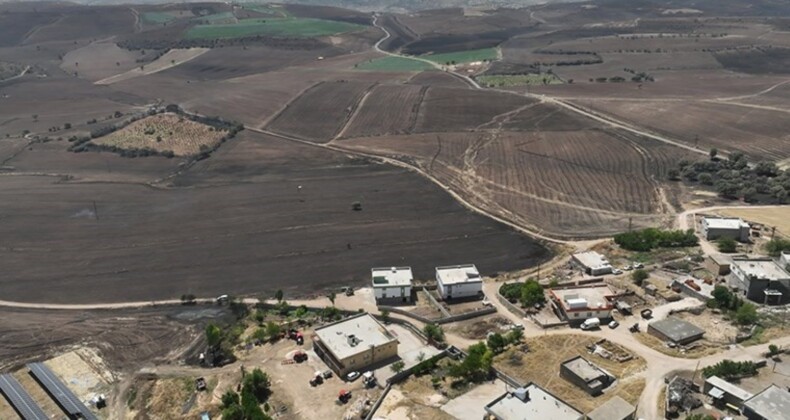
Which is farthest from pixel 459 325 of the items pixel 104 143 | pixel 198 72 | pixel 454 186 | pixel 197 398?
pixel 198 72

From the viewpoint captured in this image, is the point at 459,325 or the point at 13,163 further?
the point at 13,163

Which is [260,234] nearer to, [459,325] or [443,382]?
[459,325]

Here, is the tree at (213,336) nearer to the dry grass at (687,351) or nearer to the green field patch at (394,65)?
the dry grass at (687,351)

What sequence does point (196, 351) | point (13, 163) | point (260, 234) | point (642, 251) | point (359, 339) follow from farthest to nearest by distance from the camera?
point (13, 163) → point (260, 234) → point (642, 251) → point (196, 351) → point (359, 339)

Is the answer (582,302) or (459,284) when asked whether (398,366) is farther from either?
(582,302)

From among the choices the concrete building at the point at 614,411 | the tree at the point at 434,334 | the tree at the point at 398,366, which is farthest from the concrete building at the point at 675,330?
the tree at the point at 398,366

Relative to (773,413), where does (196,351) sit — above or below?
below
